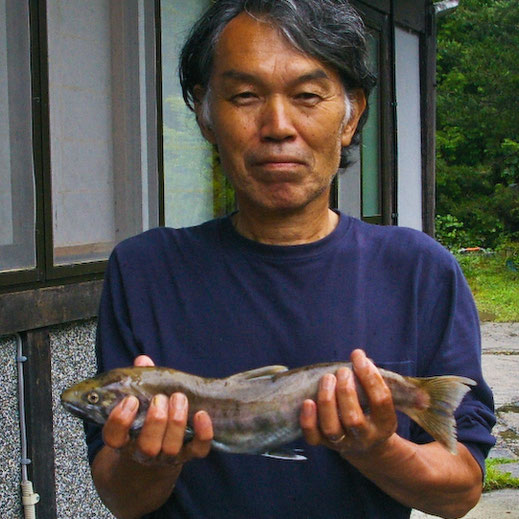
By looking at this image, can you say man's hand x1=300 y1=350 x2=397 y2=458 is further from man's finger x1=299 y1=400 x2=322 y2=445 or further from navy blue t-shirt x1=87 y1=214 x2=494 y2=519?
navy blue t-shirt x1=87 y1=214 x2=494 y2=519

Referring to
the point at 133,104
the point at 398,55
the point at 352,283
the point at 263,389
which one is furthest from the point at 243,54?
the point at 398,55

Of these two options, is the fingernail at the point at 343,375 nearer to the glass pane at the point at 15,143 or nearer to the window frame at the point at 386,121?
the glass pane at the point at 15,143

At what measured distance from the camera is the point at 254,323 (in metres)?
2.14

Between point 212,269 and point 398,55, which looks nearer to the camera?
point 212,269

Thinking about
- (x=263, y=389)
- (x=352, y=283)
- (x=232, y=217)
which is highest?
(x=232, y=217)

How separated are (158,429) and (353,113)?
1058 mm

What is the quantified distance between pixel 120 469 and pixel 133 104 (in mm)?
3171

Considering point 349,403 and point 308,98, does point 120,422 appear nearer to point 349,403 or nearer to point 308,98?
point 349,403

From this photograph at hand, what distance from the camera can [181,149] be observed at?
17.6ft

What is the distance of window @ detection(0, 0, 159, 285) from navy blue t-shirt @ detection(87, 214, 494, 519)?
6.29 feet

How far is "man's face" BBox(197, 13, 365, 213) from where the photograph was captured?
215 cm

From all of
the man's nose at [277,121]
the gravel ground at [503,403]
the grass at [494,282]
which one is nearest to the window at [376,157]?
the gravel ground at [503,403]

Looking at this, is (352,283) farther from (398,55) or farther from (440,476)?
(398,55)

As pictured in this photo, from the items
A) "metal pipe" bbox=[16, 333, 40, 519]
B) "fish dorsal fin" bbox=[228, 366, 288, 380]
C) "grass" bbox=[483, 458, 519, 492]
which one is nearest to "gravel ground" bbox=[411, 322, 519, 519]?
"grass" bbox=[483, 458, 519, 492]
